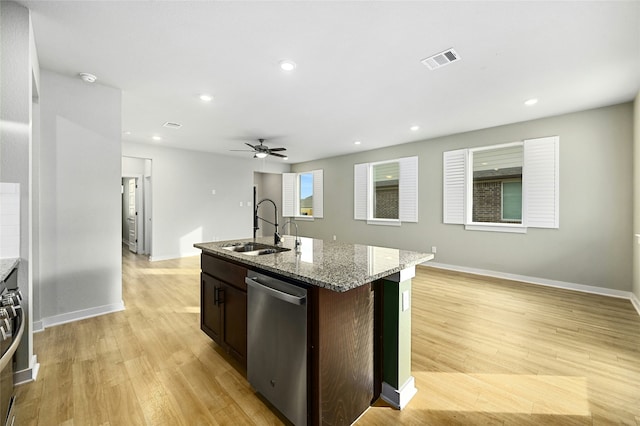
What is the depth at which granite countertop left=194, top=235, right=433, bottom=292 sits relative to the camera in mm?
1325

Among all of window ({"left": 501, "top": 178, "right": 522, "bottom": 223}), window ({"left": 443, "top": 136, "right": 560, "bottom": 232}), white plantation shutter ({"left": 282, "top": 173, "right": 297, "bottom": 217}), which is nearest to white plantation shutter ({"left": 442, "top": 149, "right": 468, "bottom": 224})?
window ({"left": 443, "top": 136, "right": 560, "bottom": 232})

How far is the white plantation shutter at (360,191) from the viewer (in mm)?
6672

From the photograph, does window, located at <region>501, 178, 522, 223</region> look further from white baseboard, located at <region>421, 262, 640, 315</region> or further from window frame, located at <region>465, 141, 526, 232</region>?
white baseboard, located at <region>421, 262, 640, 315</region>

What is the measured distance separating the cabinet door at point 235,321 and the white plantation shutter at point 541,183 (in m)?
4.51

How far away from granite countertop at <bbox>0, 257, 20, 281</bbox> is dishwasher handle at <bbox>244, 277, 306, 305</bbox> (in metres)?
1.21

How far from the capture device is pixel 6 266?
1.61 m

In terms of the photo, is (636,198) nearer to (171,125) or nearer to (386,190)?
(386,190)

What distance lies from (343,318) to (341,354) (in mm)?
190

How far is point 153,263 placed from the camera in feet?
18.8

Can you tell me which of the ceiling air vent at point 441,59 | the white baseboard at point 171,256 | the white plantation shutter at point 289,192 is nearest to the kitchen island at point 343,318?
the ceiling air vent at point 441,59

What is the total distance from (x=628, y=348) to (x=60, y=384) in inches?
178

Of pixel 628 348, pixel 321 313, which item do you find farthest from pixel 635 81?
pixel 321 313

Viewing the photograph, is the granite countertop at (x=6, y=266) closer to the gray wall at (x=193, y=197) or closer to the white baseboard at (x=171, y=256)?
the white baseboard at (x=171, y=256)

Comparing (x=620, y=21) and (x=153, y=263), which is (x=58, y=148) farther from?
(x=620, y=21)
